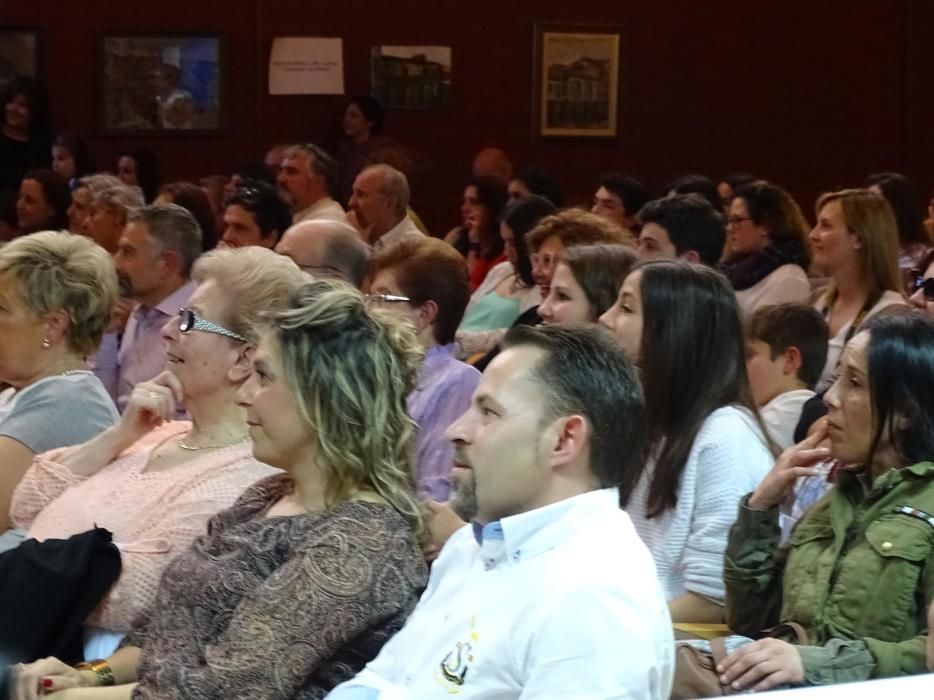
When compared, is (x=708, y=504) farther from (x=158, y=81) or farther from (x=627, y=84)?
(x=627, y=84)

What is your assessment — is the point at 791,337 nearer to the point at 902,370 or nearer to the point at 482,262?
the point at 902,370

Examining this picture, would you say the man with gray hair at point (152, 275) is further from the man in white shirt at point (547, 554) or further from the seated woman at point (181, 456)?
the man in white shirt at point (547, 554)

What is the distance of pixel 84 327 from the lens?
3738 mm

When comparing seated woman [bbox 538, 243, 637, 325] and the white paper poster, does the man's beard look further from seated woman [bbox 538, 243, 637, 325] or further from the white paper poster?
the white paper poster

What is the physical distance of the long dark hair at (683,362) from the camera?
125 inches

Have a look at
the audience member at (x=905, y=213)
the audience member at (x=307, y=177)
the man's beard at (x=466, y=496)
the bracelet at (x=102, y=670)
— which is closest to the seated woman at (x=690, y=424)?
the man's beard at (x=466, y=496)

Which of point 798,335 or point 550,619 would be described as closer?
point 550,619

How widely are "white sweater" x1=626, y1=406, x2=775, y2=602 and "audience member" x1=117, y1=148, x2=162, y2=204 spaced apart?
6.64 meters

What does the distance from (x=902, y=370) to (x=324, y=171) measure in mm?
5363

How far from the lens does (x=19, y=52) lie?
9961 mm

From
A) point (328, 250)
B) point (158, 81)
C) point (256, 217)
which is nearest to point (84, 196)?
point (256, 217)

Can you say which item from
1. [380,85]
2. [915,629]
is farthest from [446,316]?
[380,85]

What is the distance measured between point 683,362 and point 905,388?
0.61 meters

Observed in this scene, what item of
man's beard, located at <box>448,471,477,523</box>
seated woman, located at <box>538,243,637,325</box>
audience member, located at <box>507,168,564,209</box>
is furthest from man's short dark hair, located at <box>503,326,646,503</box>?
audience member, located at <box>507,168,564,209</box>
